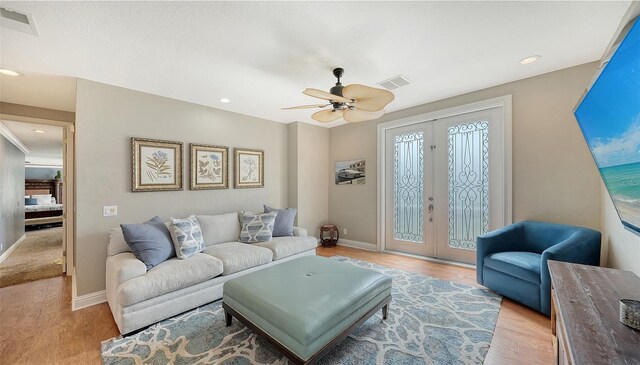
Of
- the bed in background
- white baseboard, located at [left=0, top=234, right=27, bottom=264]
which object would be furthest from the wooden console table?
the bed in background

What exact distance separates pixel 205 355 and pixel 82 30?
2.78m

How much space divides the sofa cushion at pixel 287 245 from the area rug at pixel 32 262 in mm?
3234

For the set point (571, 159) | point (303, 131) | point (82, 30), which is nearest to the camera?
point (82, 30)

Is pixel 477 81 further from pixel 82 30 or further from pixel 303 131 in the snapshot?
pixel 82 30

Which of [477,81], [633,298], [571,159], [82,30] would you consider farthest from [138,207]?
[571,159]

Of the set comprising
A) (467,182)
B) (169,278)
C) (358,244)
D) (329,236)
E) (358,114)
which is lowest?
(358,244)

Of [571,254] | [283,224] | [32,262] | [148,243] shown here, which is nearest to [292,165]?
[283,224]

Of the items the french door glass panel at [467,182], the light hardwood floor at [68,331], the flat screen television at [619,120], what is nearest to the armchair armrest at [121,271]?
the light hardwood floor at [68,331]

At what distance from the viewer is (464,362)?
5.84ft

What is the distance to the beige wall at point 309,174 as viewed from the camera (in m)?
4.98

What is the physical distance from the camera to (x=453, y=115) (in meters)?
3.83

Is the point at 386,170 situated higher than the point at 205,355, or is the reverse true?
the point at 386,170

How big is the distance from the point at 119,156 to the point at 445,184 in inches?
184

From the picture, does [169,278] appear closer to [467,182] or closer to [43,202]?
[467,182]
